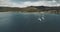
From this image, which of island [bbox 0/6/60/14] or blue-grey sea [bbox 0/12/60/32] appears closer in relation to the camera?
island [bbox 0/6/60/14]

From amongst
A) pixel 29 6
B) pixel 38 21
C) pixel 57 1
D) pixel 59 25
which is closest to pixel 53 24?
pixel 59 25

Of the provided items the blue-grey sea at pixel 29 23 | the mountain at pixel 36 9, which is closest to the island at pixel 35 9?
the mountain at pixel 36 9

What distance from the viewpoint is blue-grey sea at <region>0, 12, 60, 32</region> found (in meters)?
1.24

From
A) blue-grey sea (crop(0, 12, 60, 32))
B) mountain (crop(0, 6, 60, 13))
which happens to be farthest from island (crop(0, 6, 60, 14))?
blue-grey sea (crop(0, 12, 60, 32))

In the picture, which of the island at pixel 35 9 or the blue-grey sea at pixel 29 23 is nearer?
the island at pixel 35 9

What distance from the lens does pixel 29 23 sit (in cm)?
127

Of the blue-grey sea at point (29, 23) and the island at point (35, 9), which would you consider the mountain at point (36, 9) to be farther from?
the blue-grey sea at point (29, 23)

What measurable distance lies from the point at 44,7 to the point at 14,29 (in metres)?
0.50

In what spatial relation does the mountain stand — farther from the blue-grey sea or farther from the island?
the blue-grey sea

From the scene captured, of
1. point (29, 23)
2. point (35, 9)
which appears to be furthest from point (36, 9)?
point (29, 23)

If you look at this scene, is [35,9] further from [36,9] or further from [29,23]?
[29,23]

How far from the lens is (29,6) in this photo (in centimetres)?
102

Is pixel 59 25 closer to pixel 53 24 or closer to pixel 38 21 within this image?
pixel 53 24

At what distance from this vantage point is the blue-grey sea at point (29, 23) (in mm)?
1241
